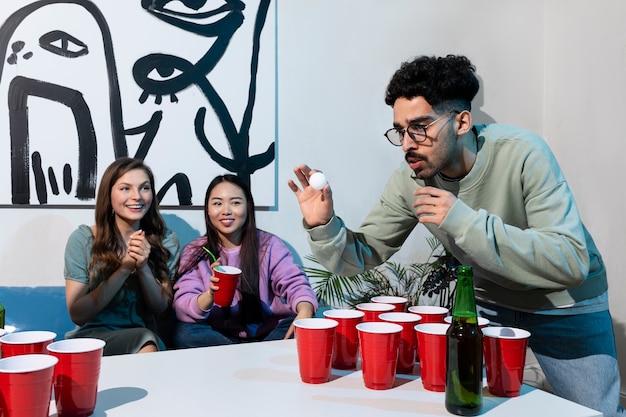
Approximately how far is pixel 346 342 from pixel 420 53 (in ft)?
7.31

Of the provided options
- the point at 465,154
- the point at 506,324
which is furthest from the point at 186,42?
the point at 506,324

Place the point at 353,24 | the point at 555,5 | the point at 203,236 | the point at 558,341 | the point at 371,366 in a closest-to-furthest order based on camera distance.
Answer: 1. the point at 371,366
2. the point at 558,341
3. the point at 203,236
4. the point at 353,24
5. the point at 555,5

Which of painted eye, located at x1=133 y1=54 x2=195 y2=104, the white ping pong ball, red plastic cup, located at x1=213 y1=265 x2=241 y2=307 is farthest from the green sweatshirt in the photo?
painted eye, located at x1=133 y1=54 x2=195 y2=104

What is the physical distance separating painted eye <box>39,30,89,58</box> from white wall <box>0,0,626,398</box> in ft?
2.69

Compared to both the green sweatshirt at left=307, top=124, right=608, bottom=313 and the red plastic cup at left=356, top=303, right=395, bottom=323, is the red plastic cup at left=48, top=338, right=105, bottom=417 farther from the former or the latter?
the green sweatshirt at left=307, top=124, right=608, bottom=313

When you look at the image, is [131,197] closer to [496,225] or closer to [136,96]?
[136,96]

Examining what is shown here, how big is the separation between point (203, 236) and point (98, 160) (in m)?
0.57

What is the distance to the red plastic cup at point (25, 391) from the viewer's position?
35.1 inches

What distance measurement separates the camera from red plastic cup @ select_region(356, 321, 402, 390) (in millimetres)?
1146

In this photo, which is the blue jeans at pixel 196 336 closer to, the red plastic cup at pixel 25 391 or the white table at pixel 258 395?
the white table at pixel 258 395

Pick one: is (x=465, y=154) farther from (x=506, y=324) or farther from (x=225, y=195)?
(x=225, y=195)

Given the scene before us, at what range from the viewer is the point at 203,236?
2689 mm

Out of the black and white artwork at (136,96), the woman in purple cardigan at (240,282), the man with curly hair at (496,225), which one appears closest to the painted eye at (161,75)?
the black and white artwork at (136,96)

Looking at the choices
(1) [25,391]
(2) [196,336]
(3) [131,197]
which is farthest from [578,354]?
(3) [131,197]
